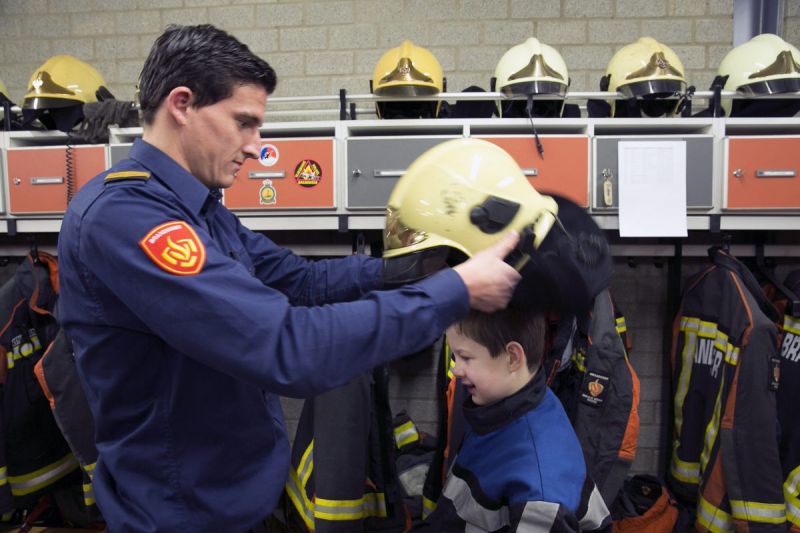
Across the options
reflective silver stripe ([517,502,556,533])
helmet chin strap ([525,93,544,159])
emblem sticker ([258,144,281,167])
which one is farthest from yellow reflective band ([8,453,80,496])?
helmet chin strap ([525,93,544,159])

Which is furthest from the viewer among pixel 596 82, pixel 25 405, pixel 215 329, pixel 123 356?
pixel 596 82

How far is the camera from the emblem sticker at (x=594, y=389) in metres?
1.85

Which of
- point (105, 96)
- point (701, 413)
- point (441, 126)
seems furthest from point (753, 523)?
point (105, 96)

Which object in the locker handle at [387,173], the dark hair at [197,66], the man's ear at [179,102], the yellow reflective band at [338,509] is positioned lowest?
the yellow reflective band at [338,509]

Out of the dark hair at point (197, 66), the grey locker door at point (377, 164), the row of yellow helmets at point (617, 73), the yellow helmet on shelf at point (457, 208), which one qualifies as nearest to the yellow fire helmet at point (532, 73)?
the row of yellow helmets at point (617, 73)

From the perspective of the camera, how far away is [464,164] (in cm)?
108

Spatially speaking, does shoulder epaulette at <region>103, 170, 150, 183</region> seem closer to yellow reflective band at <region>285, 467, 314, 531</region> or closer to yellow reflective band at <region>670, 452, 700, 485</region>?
yellow reflective band at <region>285, 467, 314, 531</region>

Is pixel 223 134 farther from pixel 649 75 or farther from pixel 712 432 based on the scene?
pixel 712 432

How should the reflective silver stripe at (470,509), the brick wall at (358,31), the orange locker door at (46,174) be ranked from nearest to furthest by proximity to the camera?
1. the reflective silver stripe at (470,509)
2. the orange locker door at (46,174)
3. the brick wall at (358,31)

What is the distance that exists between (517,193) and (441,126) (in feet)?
3.46

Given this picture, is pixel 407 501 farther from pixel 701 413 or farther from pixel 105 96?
pixel 105 96

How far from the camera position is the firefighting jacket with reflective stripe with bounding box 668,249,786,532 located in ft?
5.94

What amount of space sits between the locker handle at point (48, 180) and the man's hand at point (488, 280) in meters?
1.94

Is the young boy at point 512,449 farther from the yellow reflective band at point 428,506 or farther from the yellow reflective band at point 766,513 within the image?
the yellow reflective band at point 766,513
